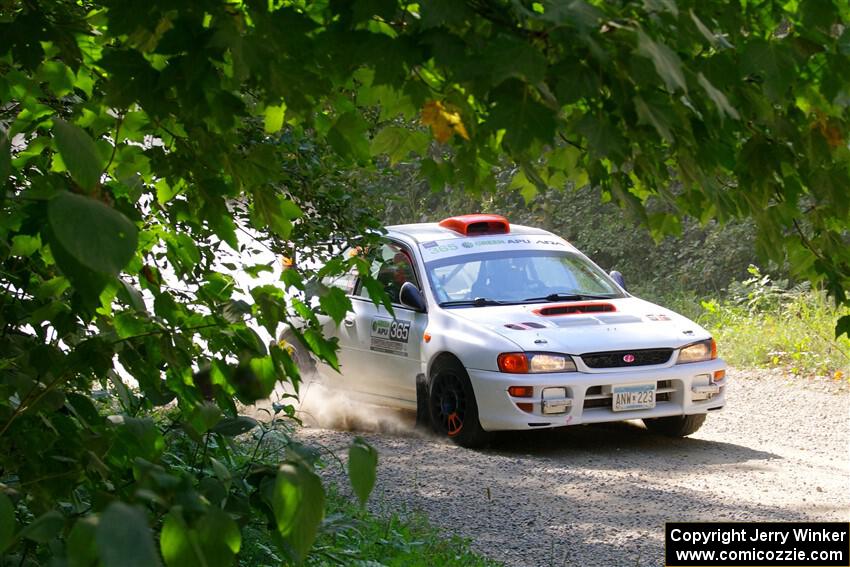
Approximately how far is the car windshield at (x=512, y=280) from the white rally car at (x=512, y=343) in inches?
0.5

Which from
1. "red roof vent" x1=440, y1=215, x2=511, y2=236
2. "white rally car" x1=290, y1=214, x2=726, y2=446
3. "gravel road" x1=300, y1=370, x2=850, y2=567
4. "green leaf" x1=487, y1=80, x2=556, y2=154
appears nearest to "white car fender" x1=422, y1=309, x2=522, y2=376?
"white rally car" x1=290, y1=214, x2=726, y2=446

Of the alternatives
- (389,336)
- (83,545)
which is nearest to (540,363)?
(389,336)

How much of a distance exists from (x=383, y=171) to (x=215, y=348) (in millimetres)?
3141

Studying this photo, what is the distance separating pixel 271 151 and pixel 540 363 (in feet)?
20.0

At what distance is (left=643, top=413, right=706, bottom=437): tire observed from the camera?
9570 mm

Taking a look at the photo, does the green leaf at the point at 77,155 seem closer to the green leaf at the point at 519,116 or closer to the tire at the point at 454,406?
the green leaf at the point at 519,116

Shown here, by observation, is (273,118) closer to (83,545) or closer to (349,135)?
(349,135)

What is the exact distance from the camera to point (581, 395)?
28.7ft

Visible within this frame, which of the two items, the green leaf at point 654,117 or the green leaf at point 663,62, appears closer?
the green leaf at point 663,62

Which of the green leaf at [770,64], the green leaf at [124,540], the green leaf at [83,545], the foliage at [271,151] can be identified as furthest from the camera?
the green leaf at [770,64]

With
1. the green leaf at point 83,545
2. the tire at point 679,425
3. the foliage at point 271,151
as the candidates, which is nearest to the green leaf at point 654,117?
the foliage at point 271,151

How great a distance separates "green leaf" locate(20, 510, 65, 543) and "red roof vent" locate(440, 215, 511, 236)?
9.15 metres

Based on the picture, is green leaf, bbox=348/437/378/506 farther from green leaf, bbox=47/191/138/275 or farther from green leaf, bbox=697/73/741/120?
green leaf, bbox=697/73/741/120

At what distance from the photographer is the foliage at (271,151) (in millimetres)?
1616
